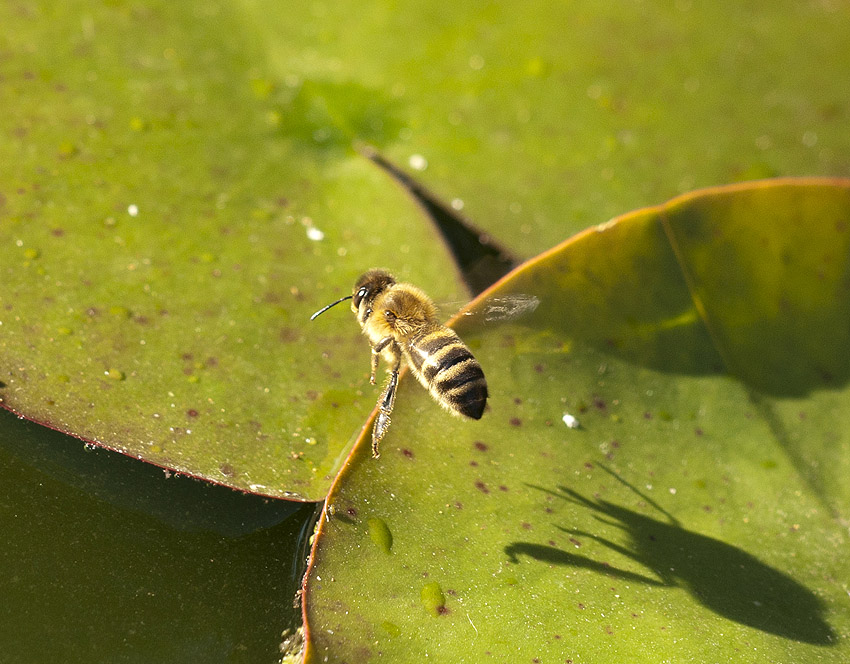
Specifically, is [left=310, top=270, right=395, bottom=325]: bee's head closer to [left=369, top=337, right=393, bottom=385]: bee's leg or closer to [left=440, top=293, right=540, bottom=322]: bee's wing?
[left=369, top=337, right=393, bottom=385]: bee's leg

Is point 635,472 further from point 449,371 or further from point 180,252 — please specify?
point 180,252

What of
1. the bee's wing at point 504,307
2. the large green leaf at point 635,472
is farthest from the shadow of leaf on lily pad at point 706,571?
the bee's wing at point 504,307

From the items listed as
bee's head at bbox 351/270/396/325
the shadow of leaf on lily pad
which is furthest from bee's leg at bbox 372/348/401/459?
the shadow of leaf on lily pad

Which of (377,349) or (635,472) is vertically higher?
(377,349)

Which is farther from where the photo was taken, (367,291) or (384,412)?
(367,291)

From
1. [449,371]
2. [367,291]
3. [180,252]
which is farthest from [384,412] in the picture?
[180,252]

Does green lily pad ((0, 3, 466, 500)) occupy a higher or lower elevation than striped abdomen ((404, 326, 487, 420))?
lower
